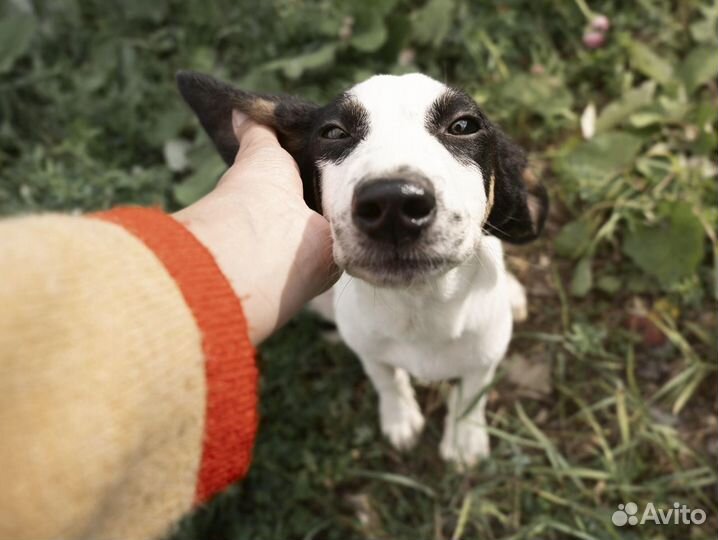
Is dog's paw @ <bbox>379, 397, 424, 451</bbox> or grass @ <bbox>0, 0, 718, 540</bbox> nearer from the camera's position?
grass @ <bbox>0, 0, 718, 540</bbox>

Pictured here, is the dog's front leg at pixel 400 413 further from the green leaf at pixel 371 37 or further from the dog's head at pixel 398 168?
the green leaf at pixel 371 37

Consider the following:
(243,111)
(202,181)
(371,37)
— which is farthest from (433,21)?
(243,111)

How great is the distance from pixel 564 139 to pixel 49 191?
3.17m

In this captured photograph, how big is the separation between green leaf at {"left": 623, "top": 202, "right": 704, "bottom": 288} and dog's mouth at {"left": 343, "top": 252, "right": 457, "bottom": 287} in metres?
1.81

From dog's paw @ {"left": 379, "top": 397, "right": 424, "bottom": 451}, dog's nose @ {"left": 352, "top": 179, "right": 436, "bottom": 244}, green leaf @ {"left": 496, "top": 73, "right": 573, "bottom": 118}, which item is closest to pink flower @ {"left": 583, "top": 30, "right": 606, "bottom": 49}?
green leaf @ {"left": 496, "top": 73, "right": 573, "bottom": 118}

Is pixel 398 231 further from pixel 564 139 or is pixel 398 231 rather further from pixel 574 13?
pixel 574 13

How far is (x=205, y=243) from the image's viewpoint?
158 cm

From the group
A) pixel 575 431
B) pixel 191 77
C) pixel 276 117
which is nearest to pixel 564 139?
pixel 575 431

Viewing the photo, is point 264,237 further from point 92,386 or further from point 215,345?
point 92,386

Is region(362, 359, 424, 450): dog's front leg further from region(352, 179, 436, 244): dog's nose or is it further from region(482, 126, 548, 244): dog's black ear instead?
region(352, 179, 436, 244): dog's nose

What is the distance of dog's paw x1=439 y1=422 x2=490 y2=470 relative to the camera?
110 inches

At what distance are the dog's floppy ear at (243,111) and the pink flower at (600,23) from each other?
233 centimetres

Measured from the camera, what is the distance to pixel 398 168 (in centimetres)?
151

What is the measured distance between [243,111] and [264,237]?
617mm
